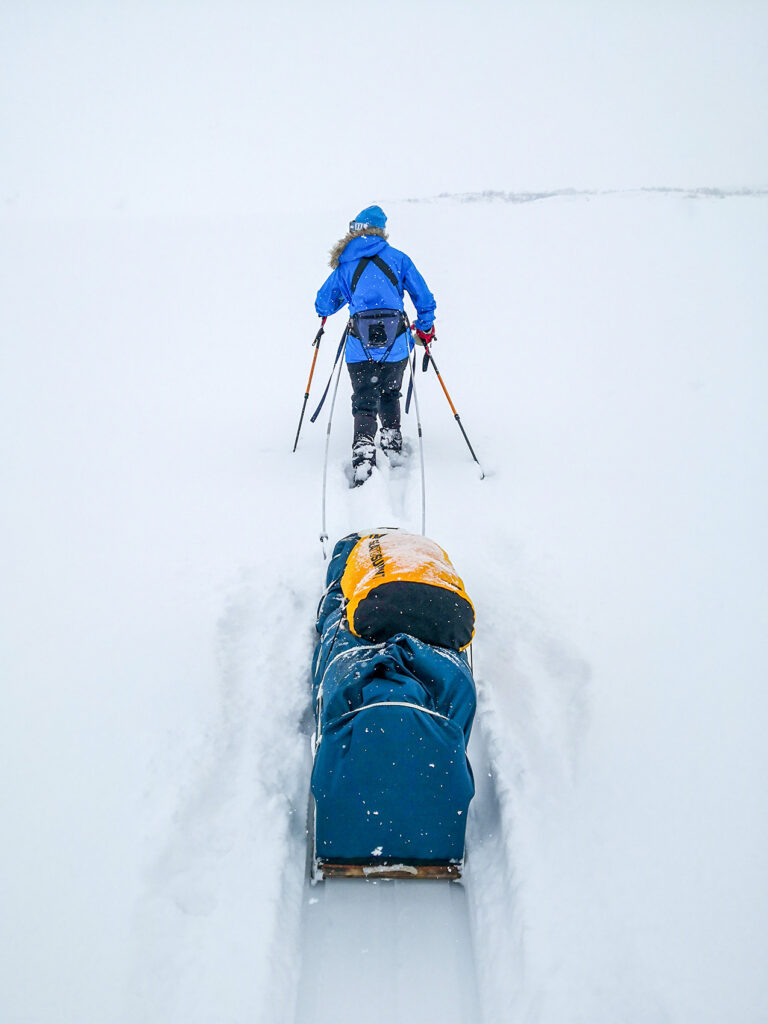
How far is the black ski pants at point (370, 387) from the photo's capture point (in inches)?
205

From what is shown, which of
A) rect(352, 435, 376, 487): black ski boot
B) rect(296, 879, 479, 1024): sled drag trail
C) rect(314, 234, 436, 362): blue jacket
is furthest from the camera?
rect(352, 435, 376, 487): black ski boot

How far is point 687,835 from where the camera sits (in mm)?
2357

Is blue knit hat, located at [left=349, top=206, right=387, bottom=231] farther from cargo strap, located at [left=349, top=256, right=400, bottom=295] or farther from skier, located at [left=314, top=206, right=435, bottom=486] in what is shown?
cargo strap, located at [left=349, top=256, right=400, bottom=295]

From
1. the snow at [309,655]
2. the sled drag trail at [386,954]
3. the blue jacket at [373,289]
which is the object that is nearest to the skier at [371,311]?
the blue jacket at [373,289]

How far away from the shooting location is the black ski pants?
205 inches

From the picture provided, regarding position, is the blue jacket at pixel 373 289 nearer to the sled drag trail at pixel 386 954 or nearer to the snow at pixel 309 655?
the snow at pixel 309 655

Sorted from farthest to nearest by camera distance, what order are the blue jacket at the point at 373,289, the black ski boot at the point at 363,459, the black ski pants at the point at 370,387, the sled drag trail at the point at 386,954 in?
the black ski pants at the point at 370,387, the black ski boot at the point at 363,459, the blue jacket at the point at 373,289, the sled drag trail at the point at 386,954

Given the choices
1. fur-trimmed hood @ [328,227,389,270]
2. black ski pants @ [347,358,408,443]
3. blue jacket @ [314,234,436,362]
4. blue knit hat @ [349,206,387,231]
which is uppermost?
blue knit hat @ [349,206,387,231]

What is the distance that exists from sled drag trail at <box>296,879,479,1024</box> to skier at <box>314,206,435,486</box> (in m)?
3.21

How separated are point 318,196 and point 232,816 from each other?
973 inches

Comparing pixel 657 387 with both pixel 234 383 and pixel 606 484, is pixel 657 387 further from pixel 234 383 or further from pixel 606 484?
pixel 234 383

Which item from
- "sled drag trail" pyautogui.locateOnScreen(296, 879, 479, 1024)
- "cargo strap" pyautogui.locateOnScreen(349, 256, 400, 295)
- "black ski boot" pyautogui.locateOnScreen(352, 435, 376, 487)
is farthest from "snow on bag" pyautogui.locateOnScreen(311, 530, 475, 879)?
"cargo strap" pyautogui.locateOnScreen(349, 256, 400, 295)

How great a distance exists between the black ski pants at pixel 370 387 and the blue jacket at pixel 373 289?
0.25 ft

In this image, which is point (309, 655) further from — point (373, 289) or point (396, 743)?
point (373, 289)
